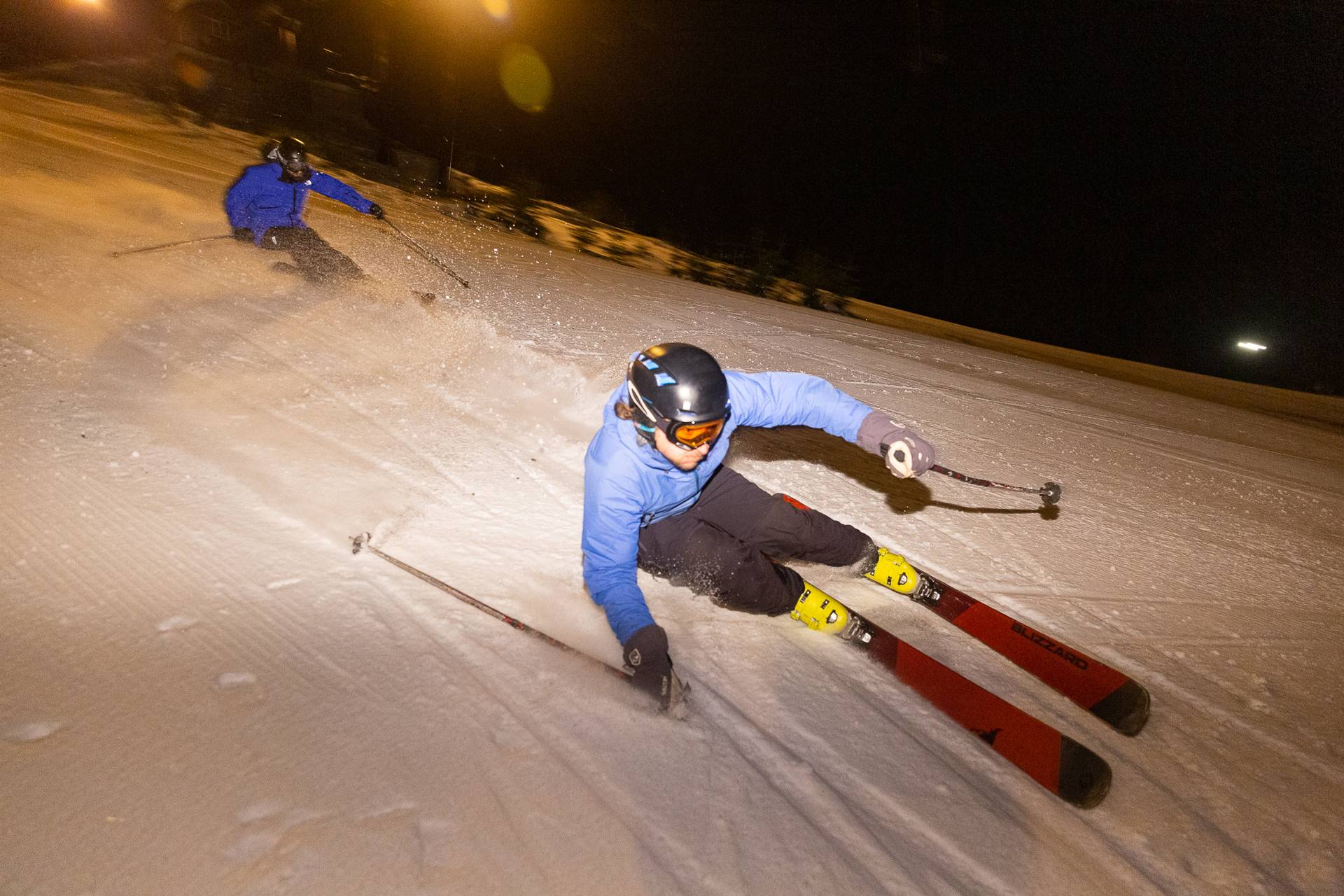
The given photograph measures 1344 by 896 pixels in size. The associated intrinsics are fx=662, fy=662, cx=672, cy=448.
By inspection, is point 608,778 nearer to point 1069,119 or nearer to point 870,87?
point 870,87

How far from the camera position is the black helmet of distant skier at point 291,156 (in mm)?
6531

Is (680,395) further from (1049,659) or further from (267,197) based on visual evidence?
(267,197)

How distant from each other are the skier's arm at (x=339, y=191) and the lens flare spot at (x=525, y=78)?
16.3 metres

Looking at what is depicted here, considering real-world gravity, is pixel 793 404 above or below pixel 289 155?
below

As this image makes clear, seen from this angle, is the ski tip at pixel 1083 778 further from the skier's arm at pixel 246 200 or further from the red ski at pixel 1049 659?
the skier's arm at pixel 246 200

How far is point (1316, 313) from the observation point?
19.9m

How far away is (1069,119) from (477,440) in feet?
98.6

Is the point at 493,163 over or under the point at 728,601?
over

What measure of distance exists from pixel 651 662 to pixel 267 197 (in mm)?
6788

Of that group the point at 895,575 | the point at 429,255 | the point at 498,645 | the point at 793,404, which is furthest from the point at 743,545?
the point at 429,255

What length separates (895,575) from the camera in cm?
348

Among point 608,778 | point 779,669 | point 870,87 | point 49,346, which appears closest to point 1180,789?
point 779,669

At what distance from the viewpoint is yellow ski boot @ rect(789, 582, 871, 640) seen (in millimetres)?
3078

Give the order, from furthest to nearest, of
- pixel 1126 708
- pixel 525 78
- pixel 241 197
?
pixel 525 78
pixel 241 197
pixel 1126 708
